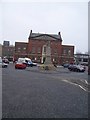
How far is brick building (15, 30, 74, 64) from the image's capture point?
109m

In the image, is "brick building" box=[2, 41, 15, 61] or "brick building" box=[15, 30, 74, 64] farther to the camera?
"brick building" box=[2, 41, 15, 61]

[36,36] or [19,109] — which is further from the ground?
[36,36]

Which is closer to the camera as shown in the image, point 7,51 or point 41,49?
point 41,49

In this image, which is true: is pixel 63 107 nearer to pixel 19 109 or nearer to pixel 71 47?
pixel 19 109

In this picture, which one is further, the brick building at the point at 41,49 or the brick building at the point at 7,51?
the brick building at the point at 7,51

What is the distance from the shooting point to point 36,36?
112688mm

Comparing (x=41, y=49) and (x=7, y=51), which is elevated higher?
(x=7, y=51)

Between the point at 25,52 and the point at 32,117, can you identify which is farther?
the point at 25,52

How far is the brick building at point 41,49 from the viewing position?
109312mm

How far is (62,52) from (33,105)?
101031 mm

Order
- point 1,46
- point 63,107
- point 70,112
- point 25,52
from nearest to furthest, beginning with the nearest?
point 70,112 < point 63,107 < point 25,52 < point 1,46

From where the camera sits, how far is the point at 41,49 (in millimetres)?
110438

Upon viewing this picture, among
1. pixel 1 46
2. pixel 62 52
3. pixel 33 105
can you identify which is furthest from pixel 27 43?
pixel 33 105

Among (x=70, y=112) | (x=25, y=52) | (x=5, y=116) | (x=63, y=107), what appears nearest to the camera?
(x=5, y=116)
